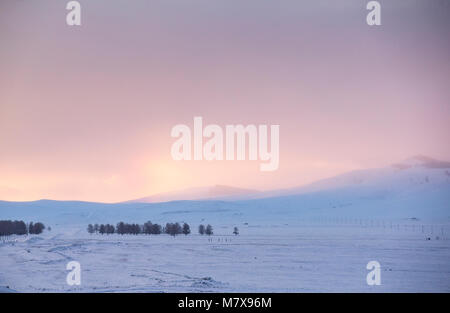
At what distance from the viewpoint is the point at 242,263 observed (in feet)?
24.9

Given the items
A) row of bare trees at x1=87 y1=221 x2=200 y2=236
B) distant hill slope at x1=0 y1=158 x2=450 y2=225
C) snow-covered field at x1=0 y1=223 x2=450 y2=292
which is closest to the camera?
snow-covered field at x1=0 y1=223 x2=450 y2=292

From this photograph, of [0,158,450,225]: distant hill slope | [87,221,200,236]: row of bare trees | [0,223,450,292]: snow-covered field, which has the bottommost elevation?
[0,223,450,292]: snow-covered field

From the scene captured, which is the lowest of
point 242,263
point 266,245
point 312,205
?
point 242,263

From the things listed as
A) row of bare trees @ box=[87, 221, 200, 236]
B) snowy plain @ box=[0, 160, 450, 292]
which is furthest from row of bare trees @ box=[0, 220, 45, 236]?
row of bare trees @ box=[87, 221, 200, 236]

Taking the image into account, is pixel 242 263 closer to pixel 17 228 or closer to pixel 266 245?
pixel 266 245

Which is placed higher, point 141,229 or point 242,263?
point 141,229

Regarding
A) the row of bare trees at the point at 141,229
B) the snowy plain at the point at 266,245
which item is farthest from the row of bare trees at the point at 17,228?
the row of bare trees at the point at 141,229

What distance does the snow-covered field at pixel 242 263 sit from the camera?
7098 millimetres

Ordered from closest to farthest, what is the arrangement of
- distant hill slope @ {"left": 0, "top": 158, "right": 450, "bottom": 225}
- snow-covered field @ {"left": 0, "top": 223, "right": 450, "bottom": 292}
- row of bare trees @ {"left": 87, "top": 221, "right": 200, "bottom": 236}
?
snow-covered field @ {"left": 0, "top": 223, "right": 450, "bottom": 292}
distant hill slope @ {"left": 0, "top": 158, "right": 450, "bottom": 225}
row of bare trees @ {"left": 87, "top": 221, "right": 200, "bottom": 236}

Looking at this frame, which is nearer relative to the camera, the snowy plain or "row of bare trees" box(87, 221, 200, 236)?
the snowy plain

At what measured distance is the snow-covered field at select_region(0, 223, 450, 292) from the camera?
23.3 feet

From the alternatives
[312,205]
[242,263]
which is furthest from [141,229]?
[312,205]

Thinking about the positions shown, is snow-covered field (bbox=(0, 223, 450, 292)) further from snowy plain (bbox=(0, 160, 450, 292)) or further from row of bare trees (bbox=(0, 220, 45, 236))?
row of bare trees (bbox=(0, 220, 45, 236))
